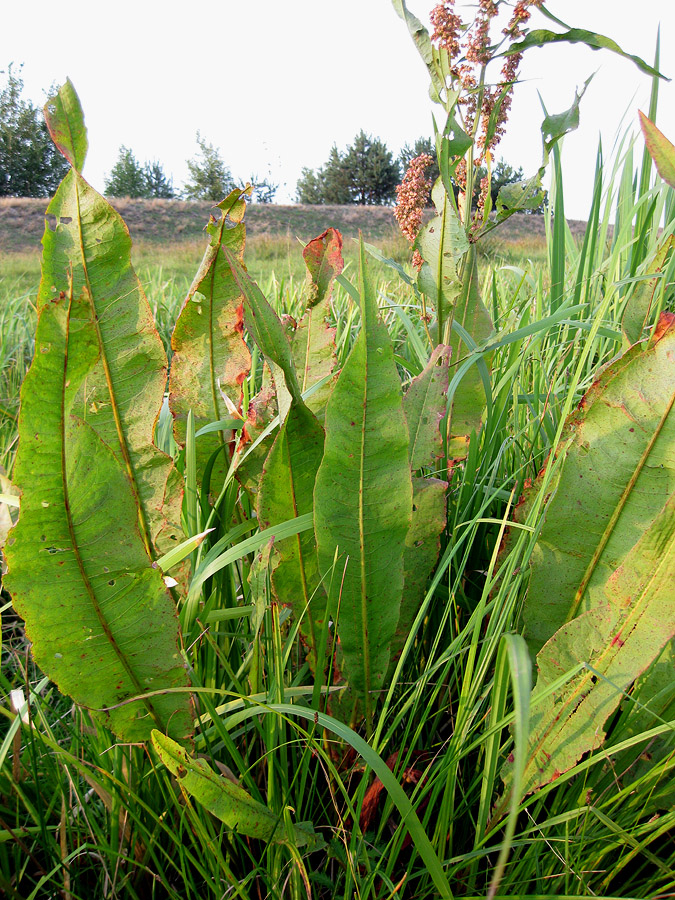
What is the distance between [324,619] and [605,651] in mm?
193

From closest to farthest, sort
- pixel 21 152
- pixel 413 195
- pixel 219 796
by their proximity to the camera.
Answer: pixel 219 796
pixel 413 195
pixel 21 152

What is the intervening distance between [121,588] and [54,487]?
8cm

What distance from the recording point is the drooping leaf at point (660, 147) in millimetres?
355

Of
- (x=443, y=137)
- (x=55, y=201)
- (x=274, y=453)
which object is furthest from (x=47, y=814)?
(x=443, y=137)

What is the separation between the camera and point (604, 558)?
43cm

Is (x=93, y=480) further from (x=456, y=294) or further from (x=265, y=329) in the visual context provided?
(x=456, y=294)

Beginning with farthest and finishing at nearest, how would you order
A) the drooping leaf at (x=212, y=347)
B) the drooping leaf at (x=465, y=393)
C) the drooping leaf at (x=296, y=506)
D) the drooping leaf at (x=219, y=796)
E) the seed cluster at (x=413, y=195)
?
the seed cluster at (x=413, y=195), the drooping leaf at (x=465, y=393), the drooping leaf at (x=212, y=347), the drooping leaf at (x=296, y=506), the drooping leaf at (x=219, y=796)

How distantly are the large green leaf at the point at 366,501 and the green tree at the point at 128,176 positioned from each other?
87.2ft

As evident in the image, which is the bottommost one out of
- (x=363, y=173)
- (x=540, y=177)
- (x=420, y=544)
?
(x=420, y=544)

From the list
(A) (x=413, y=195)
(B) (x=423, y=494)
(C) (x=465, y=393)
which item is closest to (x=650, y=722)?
(B) (x=423, y=494)

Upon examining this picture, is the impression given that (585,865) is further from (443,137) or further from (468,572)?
(443,137)

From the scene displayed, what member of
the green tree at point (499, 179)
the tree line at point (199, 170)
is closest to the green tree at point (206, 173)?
the tree line at point (199, 170)

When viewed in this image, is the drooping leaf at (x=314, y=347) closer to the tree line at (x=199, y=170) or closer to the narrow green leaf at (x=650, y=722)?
the narrow green leaf at (x=650, y=722)

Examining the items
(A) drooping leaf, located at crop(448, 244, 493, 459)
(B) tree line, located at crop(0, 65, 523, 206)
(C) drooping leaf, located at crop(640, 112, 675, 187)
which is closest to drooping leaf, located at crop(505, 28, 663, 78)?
(C) drooping leaf, located at crop(640, 112, 675, 187)
